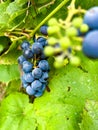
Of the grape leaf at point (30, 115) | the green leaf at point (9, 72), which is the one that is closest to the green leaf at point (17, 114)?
the grape leaf at point (30, 115)

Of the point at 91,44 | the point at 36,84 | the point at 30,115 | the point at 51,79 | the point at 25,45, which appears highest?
the point at 91,44

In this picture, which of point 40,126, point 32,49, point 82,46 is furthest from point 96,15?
point 40,126

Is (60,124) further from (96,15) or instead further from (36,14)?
(96,15)

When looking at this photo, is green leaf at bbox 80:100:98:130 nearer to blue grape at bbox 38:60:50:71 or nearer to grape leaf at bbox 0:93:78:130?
grape leaf at bbox 0:93:78:130

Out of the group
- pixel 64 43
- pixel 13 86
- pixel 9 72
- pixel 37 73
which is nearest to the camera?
pixel 64 43

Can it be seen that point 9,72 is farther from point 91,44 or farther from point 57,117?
point 91,44

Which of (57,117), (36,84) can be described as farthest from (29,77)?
(57,117)

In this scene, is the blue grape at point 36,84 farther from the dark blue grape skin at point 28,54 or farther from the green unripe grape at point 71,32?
the green unripe grape at point 71,32
